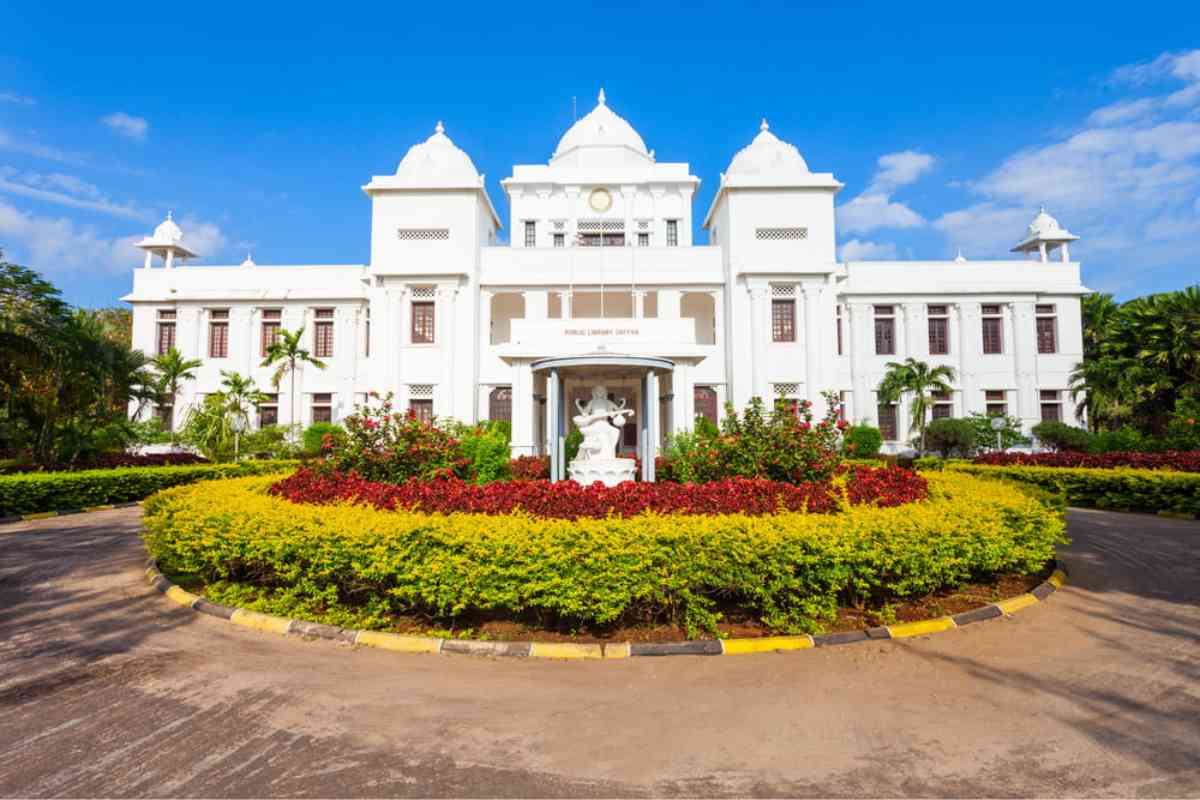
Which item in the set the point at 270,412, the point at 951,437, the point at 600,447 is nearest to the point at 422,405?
the point at 270,412

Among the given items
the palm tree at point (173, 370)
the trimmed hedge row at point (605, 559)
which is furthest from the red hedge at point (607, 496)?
the palm tree at point (173, 370)

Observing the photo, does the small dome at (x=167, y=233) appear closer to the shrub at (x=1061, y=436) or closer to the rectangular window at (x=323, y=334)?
the rectangular window at (x=323, y=334)

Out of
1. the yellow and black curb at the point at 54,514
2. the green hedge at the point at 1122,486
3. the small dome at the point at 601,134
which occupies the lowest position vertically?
the yellow and black curb at the point at 54,514

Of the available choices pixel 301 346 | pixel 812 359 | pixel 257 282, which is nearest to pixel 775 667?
pixel 812 359

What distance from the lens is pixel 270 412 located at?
79.5 feet

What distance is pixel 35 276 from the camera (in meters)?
12.2

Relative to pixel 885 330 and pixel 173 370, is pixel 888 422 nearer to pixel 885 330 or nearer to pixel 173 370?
pixel 885 330

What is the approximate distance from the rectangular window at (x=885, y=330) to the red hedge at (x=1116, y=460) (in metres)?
9.81

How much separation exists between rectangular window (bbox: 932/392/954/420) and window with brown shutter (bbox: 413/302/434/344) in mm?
18917

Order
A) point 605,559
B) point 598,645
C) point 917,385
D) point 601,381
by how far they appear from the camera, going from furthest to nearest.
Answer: point 917,385 < point 601,381 < point 605,559 < point 598,645

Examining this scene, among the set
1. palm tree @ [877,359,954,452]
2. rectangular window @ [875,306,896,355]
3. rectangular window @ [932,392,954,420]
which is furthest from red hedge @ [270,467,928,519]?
rectangular window @ [932,392,954,420]

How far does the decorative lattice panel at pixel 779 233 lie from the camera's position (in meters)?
21.2

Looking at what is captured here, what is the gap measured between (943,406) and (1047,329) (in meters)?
5.12

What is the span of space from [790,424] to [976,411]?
19.4m
